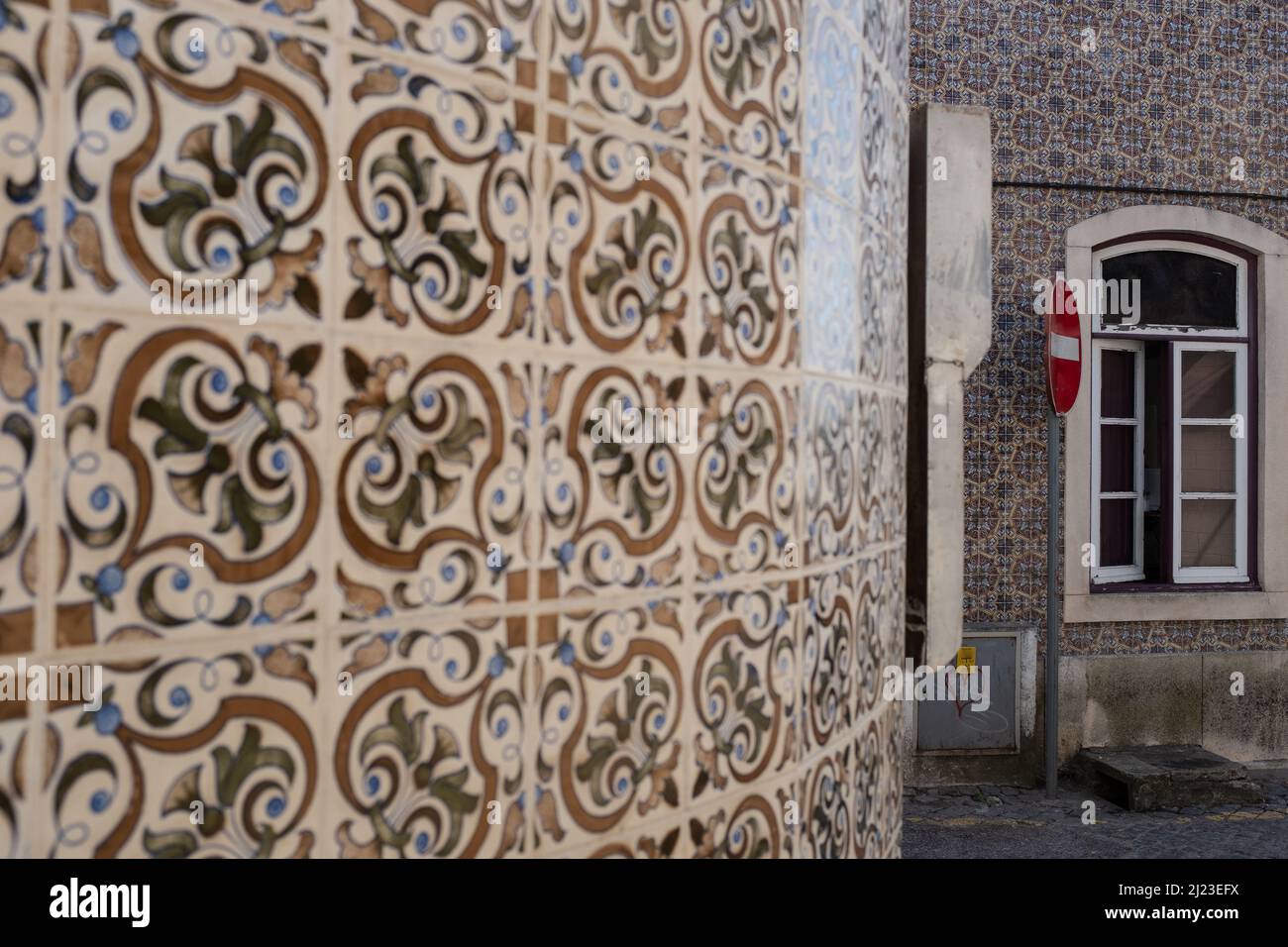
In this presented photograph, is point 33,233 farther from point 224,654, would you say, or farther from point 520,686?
point 520,686

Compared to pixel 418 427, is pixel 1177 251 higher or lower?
higher

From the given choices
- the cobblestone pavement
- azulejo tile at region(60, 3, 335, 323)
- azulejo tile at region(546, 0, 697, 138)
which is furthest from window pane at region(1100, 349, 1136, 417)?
azulejo tile at region(60, 3, 335, 323)

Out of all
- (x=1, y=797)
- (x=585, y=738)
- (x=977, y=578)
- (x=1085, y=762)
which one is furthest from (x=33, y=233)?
(x=1085, y=762)

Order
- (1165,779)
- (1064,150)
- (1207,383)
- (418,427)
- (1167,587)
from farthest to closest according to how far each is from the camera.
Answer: (1207,383) < (1167,587) < (1064,150) < (1165,779) < (418,427)

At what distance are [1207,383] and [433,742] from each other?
21.0ft

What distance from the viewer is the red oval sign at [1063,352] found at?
5426 millimetres

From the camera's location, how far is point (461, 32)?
0.79 metres

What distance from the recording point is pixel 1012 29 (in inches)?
230

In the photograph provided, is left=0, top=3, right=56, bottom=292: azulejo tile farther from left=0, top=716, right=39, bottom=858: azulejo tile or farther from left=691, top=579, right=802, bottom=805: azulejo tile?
left=691, top=579, right=802, bottom=805: azulejo tile

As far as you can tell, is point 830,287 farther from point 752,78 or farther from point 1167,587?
point 1167,587

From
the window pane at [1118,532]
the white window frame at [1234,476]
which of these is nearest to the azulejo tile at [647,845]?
the window pane at [1118,532]

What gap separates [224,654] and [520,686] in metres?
0.23

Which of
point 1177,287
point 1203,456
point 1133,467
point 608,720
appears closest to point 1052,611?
point 1133,467

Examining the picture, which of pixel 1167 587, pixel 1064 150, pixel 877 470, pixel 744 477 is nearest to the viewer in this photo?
pixel 744 477
